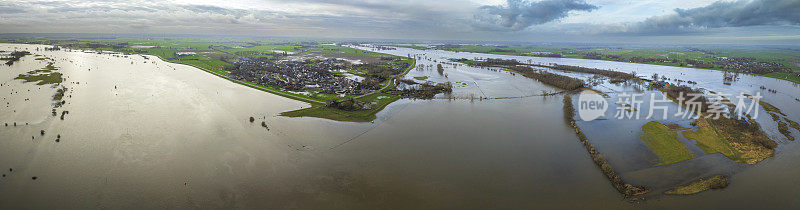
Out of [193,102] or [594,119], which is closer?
[594,119]

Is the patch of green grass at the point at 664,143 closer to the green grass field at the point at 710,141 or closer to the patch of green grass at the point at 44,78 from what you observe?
the green grass field at the point at 710,141

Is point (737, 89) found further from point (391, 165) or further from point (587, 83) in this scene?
point (391, 165)

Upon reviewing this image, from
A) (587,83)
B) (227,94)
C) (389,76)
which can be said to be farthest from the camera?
(389,76)

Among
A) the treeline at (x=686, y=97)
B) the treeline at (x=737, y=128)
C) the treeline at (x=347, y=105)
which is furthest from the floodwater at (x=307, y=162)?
the treeline at (x=686, y=97)

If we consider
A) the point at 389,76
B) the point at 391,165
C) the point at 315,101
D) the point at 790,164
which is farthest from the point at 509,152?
the point at 389,76

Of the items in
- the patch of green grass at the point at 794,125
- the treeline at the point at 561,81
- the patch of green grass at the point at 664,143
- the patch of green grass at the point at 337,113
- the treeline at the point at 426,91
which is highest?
the treeline at the point at 561,81

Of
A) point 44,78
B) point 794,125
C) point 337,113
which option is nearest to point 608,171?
point 337,113

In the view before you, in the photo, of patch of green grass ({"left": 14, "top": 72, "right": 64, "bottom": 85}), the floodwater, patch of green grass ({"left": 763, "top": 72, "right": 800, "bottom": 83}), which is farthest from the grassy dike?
patch of green grass ({"left": 14, "top": 72, "right": 64, "bottom": 85})

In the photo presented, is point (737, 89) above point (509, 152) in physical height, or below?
above
